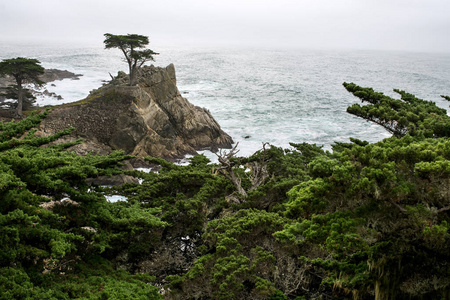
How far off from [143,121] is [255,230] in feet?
61.1

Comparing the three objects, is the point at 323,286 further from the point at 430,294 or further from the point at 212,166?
the point at 212,166

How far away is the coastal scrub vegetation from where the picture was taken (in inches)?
223

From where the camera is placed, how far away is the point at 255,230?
9.20 metres

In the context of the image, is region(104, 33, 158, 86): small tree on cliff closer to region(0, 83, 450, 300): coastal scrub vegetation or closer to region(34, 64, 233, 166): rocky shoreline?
region(34, 64, 233, 166): rocky shoreline

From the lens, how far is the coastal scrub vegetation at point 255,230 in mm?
5655

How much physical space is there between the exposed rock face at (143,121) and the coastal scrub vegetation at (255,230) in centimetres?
1384

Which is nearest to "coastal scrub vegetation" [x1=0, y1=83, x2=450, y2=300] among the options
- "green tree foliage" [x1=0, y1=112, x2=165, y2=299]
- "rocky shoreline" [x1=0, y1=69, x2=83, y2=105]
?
"green tree foliage" [x1=0, y1=112, x2=165, y2=299]

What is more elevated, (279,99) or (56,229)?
(56,229)

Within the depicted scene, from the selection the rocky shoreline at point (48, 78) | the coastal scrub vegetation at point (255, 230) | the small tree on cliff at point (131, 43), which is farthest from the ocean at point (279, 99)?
the coastal scrub vegetation at point (255, 230)

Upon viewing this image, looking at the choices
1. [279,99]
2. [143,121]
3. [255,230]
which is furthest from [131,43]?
[279,99]

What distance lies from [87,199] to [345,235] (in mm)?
6299

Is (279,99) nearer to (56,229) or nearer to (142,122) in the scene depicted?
(142,122)

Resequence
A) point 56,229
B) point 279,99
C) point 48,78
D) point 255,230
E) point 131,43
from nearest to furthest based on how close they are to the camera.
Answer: point 56,229
point 255,230
point 131,43
point 279,99
point 48,78

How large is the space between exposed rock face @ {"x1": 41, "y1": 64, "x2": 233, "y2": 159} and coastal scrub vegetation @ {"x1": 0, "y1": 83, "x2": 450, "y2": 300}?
13.8 metres
